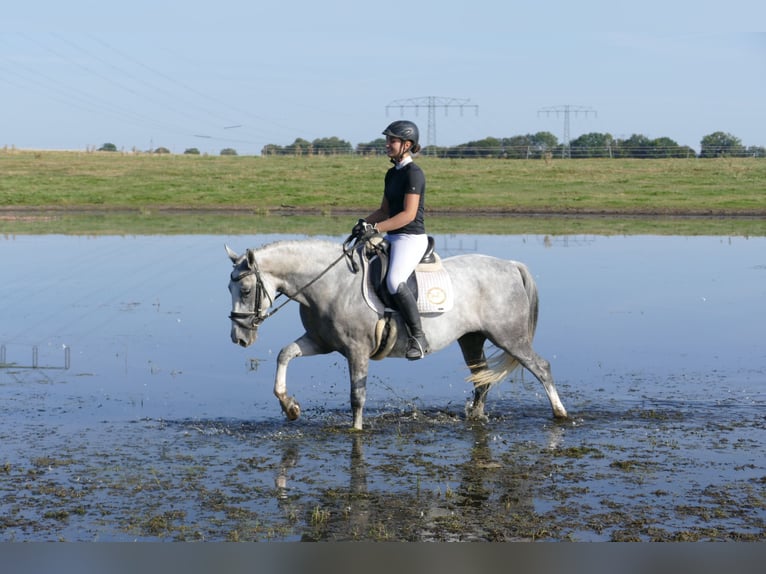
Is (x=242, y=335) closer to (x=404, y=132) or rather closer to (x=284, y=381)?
(x=284, y=381)

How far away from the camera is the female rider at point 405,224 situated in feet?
34.8

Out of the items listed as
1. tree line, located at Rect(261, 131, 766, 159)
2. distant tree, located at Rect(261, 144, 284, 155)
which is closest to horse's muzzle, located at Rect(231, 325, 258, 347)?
tree line, located at Rect(261, 131, 766, 159)

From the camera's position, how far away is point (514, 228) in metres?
36.0

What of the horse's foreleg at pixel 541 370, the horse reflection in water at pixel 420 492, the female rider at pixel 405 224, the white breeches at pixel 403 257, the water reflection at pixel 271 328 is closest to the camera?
the horse reflection in water at pixel 420 492

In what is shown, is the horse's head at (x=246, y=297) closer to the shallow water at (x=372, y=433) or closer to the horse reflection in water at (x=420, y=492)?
the shallow water at (x=372, y=433)

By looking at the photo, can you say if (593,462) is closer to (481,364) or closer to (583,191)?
(481,364)

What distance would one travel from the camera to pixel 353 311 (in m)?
10.7

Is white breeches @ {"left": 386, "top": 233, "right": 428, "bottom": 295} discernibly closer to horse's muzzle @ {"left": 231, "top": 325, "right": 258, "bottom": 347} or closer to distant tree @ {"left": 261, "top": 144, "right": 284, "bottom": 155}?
horse's muzzle @ {"left": 231, "top": 325, "right": 258, "bottom": 347}

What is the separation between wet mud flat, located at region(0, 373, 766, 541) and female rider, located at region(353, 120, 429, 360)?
1047 mm

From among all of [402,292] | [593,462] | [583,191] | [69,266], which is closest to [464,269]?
[402,292]

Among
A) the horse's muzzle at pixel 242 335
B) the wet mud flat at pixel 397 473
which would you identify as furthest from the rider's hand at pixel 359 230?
the wet mud flat at pixel 397 473

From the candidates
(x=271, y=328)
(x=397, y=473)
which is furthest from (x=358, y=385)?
(x=271, y=328)

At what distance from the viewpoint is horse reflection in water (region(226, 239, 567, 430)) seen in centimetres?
1053

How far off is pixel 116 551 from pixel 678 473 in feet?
14.9
